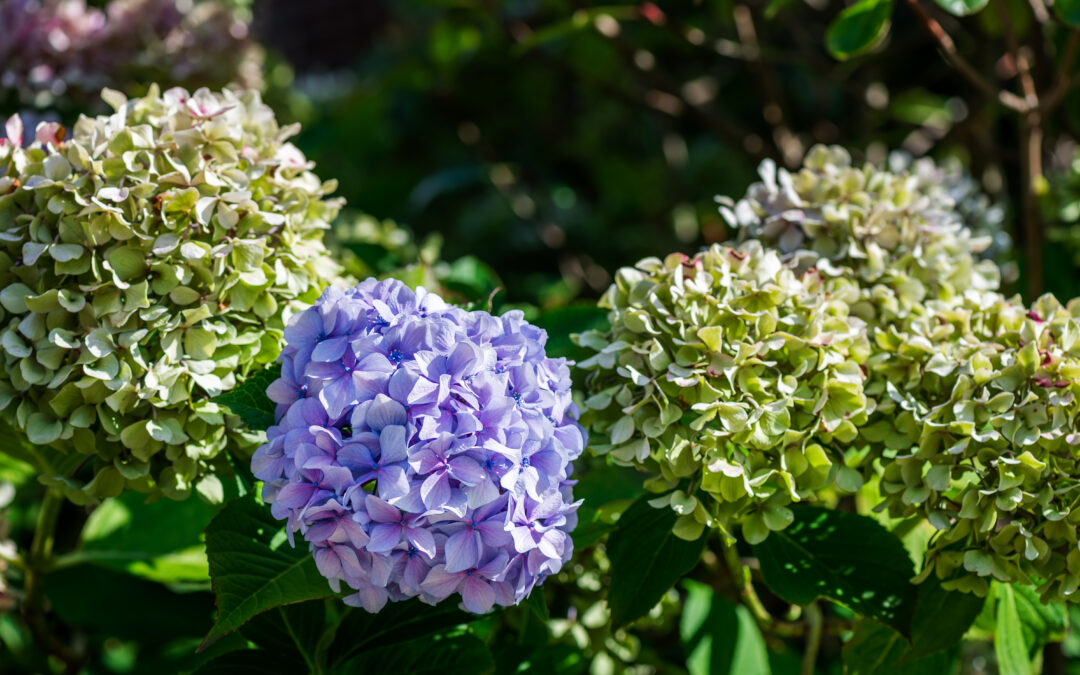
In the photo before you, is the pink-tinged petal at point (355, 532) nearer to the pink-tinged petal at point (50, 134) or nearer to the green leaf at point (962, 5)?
the pink-tinged petal at point (50, 134)

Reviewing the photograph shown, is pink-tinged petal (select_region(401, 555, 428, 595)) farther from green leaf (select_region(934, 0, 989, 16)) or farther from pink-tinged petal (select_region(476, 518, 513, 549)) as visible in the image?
green leaf (select_region(934, 0, 989, 16))

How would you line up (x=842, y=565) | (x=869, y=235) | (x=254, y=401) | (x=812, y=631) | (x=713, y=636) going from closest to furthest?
(x=254, y=401) < (x=842, y=565) < (x=869, y=235) < (x=812, y=631) < (x=713, y=636)

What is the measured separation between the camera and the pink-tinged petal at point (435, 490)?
70cm

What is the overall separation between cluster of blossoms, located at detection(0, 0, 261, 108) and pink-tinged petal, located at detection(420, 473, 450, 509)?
1248 mm

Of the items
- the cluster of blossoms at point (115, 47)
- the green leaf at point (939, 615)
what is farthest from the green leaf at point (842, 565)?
the cluster of blossoms at point (115, 47)

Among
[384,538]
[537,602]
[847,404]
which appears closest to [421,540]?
[384,538]

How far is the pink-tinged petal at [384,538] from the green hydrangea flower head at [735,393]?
0.23 metres

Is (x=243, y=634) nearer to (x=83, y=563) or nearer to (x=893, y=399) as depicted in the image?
(x=83, y=563)

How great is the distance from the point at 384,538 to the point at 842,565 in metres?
0.47

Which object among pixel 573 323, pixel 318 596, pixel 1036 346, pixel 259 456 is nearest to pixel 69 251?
pixel 259 456

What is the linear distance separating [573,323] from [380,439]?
1.57 feet

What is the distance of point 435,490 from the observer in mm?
708

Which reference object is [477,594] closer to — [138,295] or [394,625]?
[394,625]

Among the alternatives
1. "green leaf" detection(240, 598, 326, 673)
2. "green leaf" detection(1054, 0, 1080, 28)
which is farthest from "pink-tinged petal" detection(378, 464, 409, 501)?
"green leaf" detection(1054, 0, 1080, 28)
